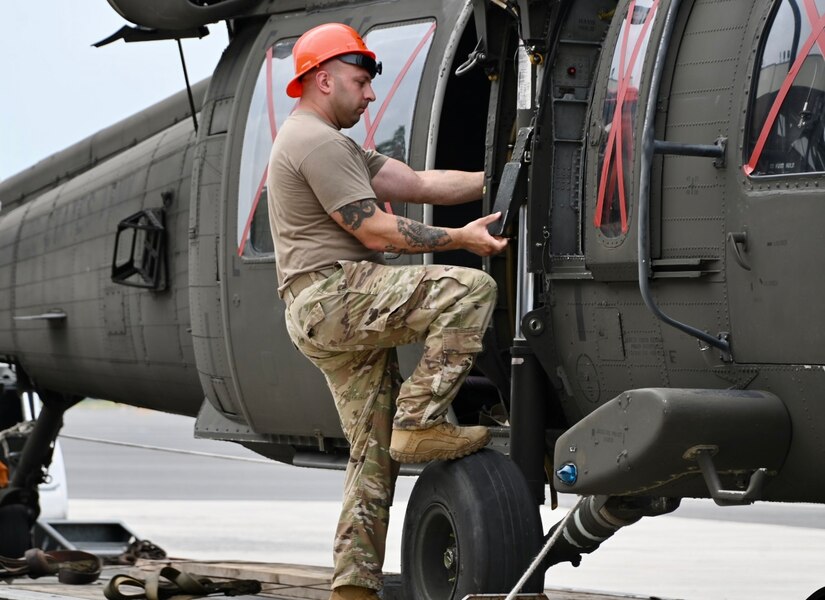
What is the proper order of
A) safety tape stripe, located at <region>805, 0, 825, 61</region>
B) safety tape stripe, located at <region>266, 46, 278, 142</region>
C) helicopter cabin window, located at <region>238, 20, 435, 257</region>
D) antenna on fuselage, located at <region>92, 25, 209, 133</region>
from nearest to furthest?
safety tape stripe, located at <region>805, 0, 825, 61</region>, helicopter cabin window, located at <region>238, 20, 435, 257</region>, safety tape stripe, located at <region>266, 46, 278, 142</region>, antenna on fuselage, located at <region>92, 25, 209, 133</region>

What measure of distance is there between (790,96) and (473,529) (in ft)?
5.77

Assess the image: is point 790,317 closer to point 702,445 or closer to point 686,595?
point 702,445

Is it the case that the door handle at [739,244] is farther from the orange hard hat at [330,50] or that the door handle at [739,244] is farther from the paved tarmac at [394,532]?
the paved tarmac at [394,532]

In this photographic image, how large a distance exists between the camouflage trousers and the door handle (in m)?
0.99

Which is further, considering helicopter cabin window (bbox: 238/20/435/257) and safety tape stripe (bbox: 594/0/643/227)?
helicopter cabin window (bbox: 238/20/435/257)

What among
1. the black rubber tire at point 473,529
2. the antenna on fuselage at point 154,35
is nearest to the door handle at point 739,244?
the black rubber tire at point 473,529

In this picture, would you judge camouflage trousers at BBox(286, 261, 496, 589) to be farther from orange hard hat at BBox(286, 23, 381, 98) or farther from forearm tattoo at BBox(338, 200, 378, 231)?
orange hard hat at BBox(286, 23, 381, 98)

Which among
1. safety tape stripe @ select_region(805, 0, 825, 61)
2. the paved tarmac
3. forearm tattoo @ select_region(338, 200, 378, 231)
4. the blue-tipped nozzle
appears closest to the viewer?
safety tape stripe @ select_region(805, 0, 825, 61)

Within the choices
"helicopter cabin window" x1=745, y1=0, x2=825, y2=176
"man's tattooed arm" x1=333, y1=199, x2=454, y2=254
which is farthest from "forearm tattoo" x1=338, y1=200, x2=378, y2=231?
"helicopter cabin window" x1=745, y1=0, x2=825, y2=176

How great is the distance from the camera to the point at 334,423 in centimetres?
699

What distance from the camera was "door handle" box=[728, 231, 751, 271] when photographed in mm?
4680

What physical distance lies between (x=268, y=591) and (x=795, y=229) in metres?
3.78

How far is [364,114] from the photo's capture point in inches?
266

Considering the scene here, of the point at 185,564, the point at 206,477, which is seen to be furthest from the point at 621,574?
the point at 206,477
